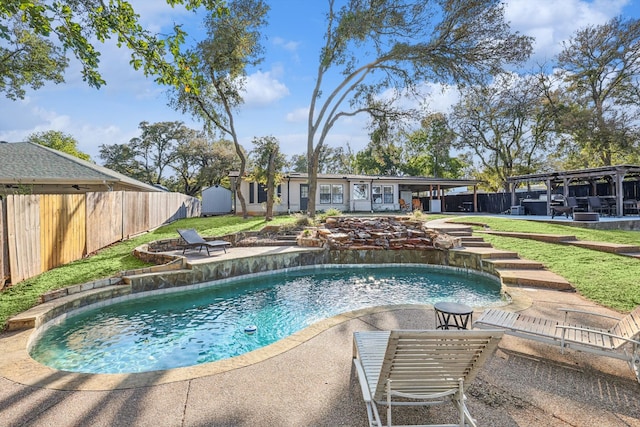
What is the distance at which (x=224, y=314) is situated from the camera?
6441 mm

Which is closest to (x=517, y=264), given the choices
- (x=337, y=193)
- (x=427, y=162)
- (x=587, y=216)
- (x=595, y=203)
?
(x=587, y=216)

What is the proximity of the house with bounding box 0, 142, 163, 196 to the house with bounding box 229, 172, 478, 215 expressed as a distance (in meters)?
8.78

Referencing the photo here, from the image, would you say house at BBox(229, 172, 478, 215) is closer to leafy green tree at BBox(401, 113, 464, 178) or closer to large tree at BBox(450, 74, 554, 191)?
large tree at BBox(450, 74, 554, 191)

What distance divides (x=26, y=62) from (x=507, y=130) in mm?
33175

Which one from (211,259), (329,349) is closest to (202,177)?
(211,259)

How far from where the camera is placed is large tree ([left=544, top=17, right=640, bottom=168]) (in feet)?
70.6

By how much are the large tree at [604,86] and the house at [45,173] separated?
29.6m

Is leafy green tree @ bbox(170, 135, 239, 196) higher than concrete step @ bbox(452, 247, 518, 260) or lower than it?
higher

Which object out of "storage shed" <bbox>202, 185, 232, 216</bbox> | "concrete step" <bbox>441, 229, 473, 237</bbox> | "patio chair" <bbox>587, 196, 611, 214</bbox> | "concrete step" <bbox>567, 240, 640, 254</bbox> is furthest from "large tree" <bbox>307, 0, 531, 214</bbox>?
"storage shed" <bbox>202, 185, 232, 216</bbox>

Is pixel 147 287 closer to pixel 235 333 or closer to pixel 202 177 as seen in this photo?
pixel 235 333

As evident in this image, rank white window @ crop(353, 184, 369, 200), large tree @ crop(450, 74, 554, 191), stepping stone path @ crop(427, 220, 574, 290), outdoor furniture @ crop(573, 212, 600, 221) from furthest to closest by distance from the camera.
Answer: large tree @ crop(450, 74, 554, 191) → white window @ crop(353, 184, 369, 200) → outdoor furniture @ crop(573, 212, 600, 221) → stepping stone path @ crop(427, 220, 574, 290)

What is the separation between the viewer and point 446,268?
33.2 ft

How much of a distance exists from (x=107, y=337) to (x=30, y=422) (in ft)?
9.74

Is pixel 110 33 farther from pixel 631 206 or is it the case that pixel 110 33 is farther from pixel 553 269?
pixel 631 206
